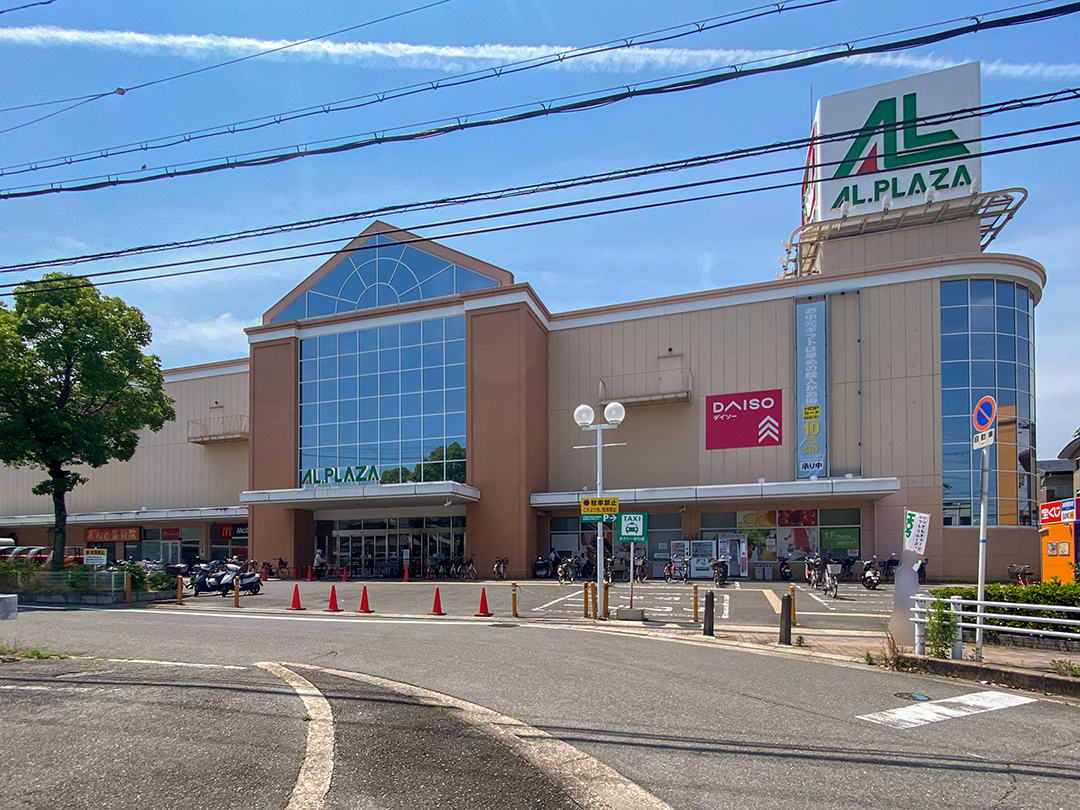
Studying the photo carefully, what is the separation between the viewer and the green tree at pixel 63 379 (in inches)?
1024

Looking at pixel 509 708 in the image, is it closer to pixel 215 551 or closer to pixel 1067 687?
pixel 1067 687

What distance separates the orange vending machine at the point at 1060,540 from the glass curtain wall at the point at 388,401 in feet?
76.0

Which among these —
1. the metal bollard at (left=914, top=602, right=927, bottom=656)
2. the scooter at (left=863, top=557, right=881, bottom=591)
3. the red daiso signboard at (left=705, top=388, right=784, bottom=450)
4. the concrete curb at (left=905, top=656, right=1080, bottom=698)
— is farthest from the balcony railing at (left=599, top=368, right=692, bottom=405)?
the concrete curb at (left=905, top=656, right=1080, bottom=698)

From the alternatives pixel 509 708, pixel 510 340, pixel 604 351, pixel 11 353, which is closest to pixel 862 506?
pixel 604 351

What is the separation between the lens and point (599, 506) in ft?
57.9

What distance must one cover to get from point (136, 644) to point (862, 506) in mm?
27919

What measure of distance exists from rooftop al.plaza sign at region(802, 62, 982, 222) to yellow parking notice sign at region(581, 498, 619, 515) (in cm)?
2318

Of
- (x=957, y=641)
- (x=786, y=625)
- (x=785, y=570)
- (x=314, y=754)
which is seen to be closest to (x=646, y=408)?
(x=785, y=570)

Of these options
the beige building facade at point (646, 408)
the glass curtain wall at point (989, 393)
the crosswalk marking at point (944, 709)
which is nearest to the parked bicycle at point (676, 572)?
the beige building facade at point (646, 408)

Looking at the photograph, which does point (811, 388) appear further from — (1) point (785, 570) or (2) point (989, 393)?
(1) point (785, 570)

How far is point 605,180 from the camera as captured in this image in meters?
11.5

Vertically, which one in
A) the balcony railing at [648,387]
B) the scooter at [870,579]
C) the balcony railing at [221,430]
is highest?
the balcony railing at [648,387]

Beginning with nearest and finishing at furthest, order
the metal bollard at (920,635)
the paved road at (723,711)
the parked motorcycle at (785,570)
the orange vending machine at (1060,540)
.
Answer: the paved road at (723,711) → the metal bollard at (920,635) → the orange vending machine at (1060,540) → the parked motorcycle at (785,570)

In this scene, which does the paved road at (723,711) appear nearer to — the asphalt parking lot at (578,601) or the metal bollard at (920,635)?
the metal bollard at (920,635)
